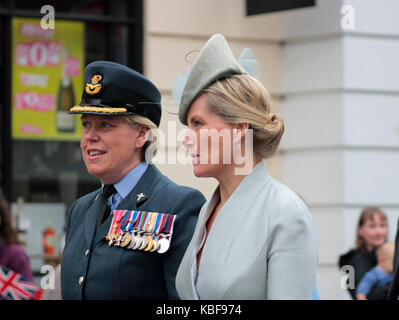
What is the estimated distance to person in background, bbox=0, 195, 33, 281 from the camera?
596cm

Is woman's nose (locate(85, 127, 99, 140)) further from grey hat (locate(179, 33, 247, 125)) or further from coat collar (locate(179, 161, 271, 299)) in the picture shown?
coat collar (locate(179, 161, 271, 299))

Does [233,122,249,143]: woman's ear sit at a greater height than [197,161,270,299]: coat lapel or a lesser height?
greater

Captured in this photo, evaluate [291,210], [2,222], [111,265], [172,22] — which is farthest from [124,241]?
[172,22]

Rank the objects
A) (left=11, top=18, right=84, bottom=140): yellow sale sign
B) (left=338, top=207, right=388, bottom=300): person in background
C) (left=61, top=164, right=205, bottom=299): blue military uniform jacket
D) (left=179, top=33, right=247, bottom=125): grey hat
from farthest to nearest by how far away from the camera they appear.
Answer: (left=11, top=18, right=84, bottom=140): yellow sale sign < (left=338, top=207, right=388, bottom=300): person in background < (left=61, top=164, right=205, bottom=299): blue military uniform jacket < (left=179, top=33, right=247, bottom=125): grey hat

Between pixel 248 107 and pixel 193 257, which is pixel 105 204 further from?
pixel 248 107

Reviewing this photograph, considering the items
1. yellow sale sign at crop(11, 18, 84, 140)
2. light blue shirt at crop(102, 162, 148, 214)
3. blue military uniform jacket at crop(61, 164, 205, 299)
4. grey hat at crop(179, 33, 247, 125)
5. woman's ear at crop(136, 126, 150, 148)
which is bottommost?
blue military uniform jacket at crop(61, 164, 205, 299)

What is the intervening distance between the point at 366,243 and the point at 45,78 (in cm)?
322

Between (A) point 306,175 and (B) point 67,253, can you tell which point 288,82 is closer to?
(A) point 306,175

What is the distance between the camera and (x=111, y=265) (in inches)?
130

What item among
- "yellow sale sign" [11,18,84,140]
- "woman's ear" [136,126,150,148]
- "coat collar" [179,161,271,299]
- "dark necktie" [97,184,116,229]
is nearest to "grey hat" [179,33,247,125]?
"coat collar" [179,161,271,299]

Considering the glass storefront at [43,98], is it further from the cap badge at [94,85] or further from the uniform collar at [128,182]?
the uniform collar at [128,182]

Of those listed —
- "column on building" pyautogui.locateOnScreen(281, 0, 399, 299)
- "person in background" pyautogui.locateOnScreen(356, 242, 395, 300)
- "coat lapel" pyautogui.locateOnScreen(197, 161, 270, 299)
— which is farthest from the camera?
"column on building" pyautogui.locateOnScreen(281, 0, 399, 299)

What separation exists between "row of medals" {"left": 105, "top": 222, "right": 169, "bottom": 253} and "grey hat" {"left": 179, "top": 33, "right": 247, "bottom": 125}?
0.57 metres

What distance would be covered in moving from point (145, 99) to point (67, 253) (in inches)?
27.2
